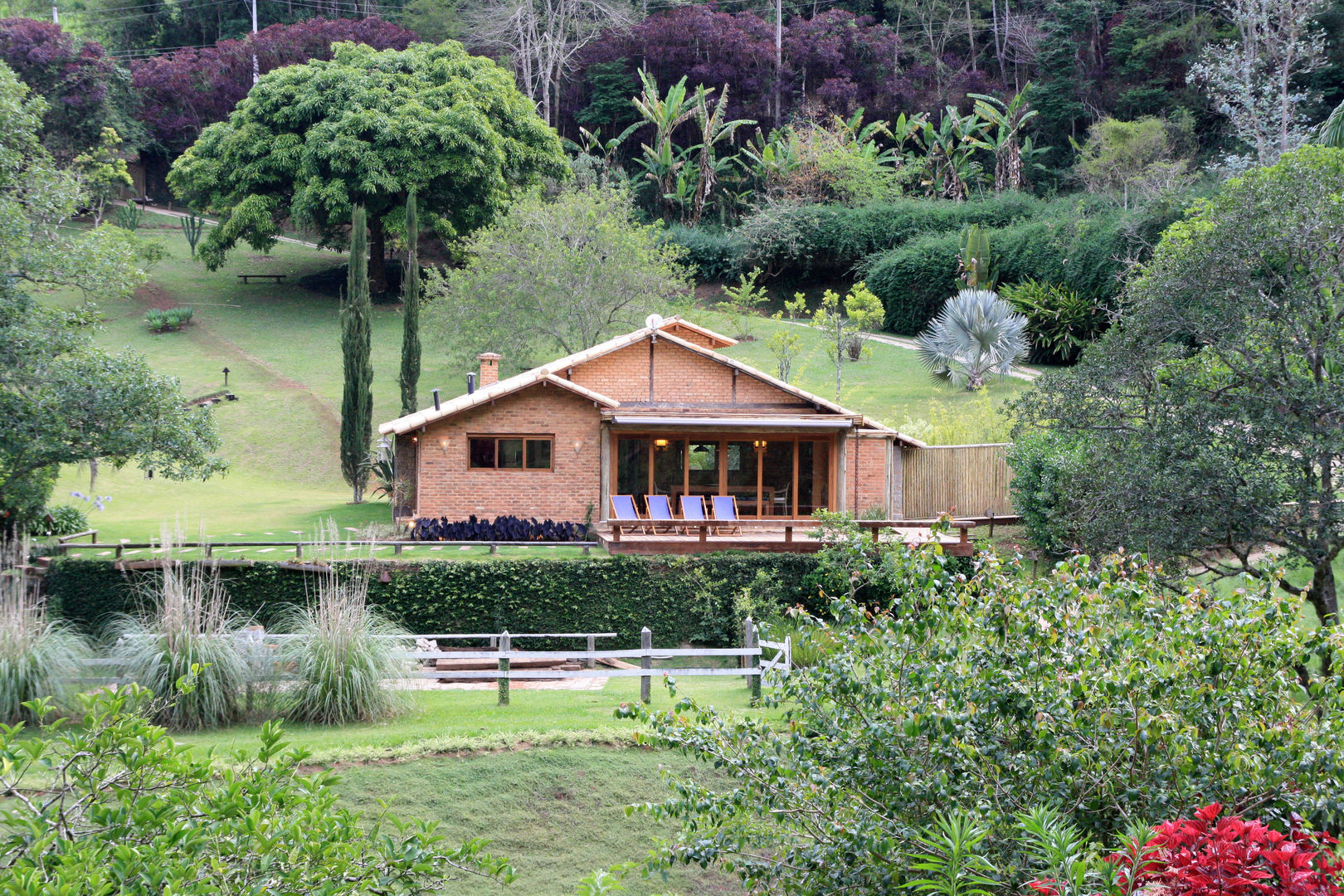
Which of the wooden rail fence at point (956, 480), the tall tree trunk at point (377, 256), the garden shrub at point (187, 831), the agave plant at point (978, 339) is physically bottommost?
the garden shrub at point (187, 831)

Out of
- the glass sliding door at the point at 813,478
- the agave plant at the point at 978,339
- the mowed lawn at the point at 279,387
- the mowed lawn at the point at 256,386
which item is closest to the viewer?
the glass sliding door at the point at 813,478

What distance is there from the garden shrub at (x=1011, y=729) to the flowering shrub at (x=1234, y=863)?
1.08 feet

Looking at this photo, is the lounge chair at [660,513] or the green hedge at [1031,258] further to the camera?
the green hedge at [1031,258]

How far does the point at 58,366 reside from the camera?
15.4 meters

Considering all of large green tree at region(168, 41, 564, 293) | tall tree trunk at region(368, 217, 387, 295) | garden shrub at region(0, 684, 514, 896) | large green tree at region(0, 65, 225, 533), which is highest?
large green tree at region(168, 41, 564, 293)

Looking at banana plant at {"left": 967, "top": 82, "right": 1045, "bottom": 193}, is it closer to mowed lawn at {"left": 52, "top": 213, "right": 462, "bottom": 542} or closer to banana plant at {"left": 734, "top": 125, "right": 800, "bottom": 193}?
banana plant at {"left": 734, "top": 125, "right": 800, "bottom": 193}

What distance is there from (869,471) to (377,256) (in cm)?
2980

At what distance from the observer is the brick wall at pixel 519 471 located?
21.8 metres

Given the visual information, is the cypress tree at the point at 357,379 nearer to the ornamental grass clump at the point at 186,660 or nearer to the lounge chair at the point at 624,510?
the lounge chair at the point at 624,510

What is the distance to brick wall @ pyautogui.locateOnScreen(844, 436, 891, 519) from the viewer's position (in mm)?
23328

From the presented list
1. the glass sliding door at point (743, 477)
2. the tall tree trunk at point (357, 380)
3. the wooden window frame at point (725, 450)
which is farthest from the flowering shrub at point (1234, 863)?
the tall tree trunk at point (357, 380)

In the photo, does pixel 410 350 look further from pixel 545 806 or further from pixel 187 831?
pixel 187 831

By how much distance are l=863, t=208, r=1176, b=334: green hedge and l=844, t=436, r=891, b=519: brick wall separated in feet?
41.1

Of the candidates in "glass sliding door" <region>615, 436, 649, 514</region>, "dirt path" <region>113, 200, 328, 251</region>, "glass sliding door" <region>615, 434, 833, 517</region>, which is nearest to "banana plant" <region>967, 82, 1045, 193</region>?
"glass sliding door" <region>615, 434, 833, 517</region>
